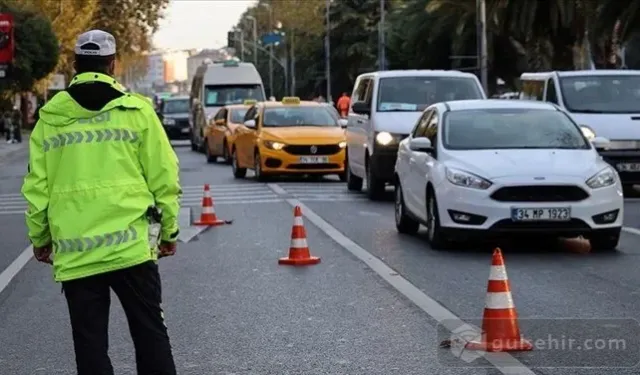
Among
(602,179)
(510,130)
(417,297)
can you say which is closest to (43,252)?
(417,297)

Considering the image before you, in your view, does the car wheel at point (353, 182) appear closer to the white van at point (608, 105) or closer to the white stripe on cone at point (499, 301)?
the white van at point (608, 105)

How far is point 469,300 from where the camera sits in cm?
1048

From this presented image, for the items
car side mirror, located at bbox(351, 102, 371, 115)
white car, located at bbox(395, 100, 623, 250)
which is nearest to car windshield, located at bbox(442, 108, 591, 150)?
white car, located at bbox(395, 100, 623, 250)

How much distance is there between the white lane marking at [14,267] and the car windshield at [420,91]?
25.0ft

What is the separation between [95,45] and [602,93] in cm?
1684

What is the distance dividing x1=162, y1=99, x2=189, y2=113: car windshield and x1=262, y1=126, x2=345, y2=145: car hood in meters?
29.8

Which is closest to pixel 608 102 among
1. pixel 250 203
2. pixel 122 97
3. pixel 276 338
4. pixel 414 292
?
pixel 250 203

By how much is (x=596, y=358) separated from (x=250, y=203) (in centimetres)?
1396

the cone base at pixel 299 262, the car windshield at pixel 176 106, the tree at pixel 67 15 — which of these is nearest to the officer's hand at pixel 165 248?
the cone base at pixel 299 262

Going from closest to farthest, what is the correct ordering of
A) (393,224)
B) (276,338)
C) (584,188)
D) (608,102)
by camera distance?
(276,338), (584,188), (393,224), (608,102)

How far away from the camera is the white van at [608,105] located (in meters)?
20.8

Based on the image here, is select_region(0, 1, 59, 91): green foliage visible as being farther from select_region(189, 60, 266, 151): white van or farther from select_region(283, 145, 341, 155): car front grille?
select_region(283, 145, 341, 155): car front grille

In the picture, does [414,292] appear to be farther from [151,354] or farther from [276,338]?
[151,354]

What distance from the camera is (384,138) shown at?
2067cm
